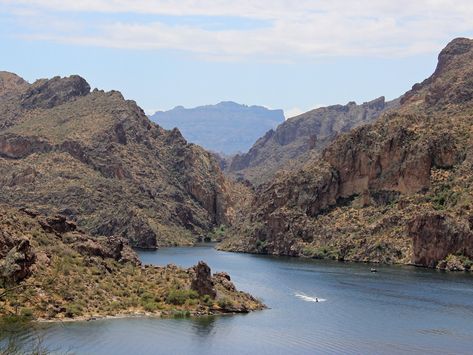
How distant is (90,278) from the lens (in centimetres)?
10050

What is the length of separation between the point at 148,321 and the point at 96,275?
13.1 m

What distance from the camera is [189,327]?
9150 centimetres

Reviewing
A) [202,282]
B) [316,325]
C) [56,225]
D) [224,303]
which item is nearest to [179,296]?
[202,282]

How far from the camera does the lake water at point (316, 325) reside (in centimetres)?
8225

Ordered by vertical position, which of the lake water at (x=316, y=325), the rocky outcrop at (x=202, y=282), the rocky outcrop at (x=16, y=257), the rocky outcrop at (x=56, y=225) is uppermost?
the rocky outcrop at (x=56, y=225)

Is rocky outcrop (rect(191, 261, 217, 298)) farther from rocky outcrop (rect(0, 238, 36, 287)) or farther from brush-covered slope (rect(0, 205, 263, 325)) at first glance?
rocky outcrop (rect(0, 238, 36, 287))

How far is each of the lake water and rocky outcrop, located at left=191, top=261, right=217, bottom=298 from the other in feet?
18.8

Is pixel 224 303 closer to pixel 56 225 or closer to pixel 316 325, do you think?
pixel 316 325

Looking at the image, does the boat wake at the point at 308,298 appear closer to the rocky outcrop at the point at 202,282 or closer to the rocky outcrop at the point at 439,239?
the rocky outcrop at the point at 202,282

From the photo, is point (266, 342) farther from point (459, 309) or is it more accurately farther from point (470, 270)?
point (470, 270)

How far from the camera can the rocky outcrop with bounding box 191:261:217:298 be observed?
104 m

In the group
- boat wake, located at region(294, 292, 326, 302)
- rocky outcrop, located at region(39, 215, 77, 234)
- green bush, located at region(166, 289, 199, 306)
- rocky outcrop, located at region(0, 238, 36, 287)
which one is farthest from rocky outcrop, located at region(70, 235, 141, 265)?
boat wake, located at region(294, 292, 326, 302)

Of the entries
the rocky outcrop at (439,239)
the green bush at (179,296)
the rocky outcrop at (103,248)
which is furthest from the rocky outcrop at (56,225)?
the rocky outcrop at (439,239)

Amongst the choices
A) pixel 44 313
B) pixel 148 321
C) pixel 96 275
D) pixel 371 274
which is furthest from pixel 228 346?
pixel 371 274
